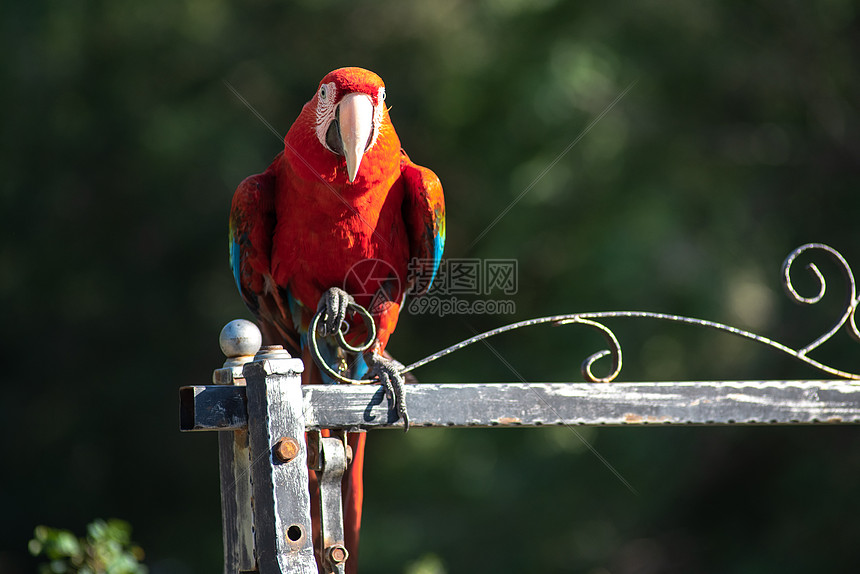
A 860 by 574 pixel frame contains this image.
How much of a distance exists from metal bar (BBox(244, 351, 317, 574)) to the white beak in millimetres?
738

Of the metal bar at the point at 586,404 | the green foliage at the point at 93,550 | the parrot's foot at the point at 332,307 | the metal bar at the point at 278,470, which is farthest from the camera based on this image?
the parrot's foot at the point at 332,307

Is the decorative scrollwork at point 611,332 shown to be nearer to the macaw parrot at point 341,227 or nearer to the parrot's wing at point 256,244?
the macaw parrot at point 341,227

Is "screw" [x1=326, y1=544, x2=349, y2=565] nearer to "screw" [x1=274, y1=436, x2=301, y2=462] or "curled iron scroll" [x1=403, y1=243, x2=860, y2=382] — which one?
"screw" [x1=274, y1=436, x2=301, y2=462]

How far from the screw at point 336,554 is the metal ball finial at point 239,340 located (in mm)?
294

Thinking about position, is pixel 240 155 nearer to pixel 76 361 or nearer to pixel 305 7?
pixel 305 7

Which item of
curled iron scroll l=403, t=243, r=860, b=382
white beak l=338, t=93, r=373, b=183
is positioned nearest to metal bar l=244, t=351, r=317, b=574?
curled iron scroll l=403, t=243, r=860, b=382

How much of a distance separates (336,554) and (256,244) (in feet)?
3.40

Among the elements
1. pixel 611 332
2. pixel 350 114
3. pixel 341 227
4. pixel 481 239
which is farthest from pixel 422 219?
pixel 481 239

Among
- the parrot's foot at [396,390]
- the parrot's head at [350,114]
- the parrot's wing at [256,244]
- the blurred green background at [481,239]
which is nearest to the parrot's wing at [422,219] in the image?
the parrot's head at [350,114]

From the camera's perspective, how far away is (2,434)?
5.02 m

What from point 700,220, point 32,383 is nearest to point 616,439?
point 700,220

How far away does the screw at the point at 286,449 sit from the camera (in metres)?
0.97

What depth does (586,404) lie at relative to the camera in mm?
1120

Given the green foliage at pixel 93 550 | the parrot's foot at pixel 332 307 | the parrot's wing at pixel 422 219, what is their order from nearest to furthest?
the green foliage at pixel 93 550
the parrot's foot at pixel 332 307
the parrot's wing at pixel 422 219
